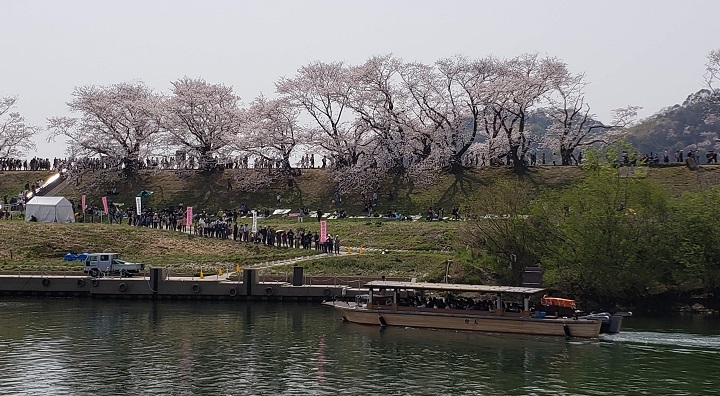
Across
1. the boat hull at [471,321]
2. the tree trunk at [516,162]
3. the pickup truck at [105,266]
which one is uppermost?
the tree trunk at [516,162]

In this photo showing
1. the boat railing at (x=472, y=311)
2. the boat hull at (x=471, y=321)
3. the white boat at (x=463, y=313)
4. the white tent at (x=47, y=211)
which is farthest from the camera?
the white tent at (x=47, y=211)

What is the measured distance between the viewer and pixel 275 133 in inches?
4471

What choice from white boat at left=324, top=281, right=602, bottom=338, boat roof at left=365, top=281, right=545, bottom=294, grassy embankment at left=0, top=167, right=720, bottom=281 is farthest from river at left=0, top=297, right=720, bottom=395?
grassy embankment at left=0, top=167, right=720, bottom=281

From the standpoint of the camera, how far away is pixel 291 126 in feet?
372

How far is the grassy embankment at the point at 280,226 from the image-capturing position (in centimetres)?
7412

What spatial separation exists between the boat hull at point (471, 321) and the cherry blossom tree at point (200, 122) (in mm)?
62412

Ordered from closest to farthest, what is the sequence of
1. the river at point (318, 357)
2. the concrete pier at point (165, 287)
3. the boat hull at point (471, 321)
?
the river at point (318, 357)
the boat hull at point (471, 321)
the concrete pier at point (165, 287)

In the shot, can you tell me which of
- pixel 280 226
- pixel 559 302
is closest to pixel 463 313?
pixel 559 302

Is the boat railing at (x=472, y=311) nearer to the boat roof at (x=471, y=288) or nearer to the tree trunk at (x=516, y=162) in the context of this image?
the boat roof at (x=471, y=288)

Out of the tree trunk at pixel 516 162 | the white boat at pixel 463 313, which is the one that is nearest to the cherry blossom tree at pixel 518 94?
the tree trunk at pixel 516 162

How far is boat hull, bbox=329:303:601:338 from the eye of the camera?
53219 millimetres

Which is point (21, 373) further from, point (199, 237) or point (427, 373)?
point (199, 237)

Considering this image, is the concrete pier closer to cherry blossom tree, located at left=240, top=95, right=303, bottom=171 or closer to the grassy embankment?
the grassy embankment

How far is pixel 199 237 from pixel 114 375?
4532 cm
